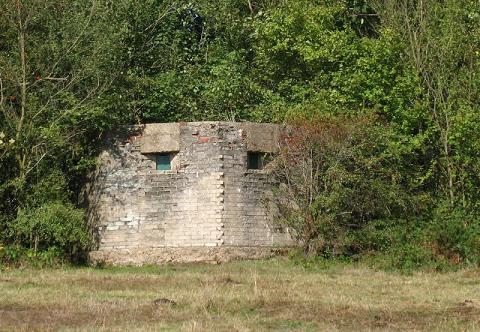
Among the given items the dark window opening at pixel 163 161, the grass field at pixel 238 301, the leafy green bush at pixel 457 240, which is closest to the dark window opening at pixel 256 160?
the dark window opening at pixel 163 161

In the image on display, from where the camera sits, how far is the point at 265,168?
2608 cm

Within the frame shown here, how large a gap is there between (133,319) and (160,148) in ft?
37.8

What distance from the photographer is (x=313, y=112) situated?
2631 cm

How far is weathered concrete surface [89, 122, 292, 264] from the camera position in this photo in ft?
83.6

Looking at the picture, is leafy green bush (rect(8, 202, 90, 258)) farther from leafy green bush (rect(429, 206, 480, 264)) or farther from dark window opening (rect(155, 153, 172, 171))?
leafy green bush (rect(429, 206, 480, 264))

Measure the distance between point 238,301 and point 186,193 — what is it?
947cm

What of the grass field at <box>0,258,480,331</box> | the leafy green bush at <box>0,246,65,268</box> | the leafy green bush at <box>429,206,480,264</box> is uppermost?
the leafy green bush at <box>429,206,480,264</box>

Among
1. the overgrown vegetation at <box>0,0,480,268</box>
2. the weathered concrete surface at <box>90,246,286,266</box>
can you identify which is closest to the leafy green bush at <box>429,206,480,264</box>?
the overgrown vegetation at <box>0,0,480,268</box>

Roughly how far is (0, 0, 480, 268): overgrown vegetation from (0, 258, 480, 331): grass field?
297 centimetres

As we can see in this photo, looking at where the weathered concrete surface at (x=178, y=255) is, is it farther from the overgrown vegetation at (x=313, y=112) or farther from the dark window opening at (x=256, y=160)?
the dark window opening at (x=256, y=160)

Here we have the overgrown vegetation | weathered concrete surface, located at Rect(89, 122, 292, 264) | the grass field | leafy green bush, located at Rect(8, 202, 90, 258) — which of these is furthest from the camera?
weathered concrete surface, located at Rect(89, 122, 292, 264)

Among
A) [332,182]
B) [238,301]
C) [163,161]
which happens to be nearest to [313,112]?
[332,182]

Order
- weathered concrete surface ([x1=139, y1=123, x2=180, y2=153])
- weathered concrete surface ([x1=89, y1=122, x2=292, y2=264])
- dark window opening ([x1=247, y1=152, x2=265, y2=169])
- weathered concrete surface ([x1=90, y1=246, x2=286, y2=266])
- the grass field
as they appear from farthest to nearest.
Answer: dark window opening ([x1=247, y1=152, x2=265, y2=169]) → weathered concrete surface ([x1=139, y1=123, x2=180, y2=153]) → weathered concrete surface ([x1=89, y1=122, x2=292, y2=264]) → weathered concrete surface ([x1=90, y1=246, x2=286, y2=266]) → the grass field

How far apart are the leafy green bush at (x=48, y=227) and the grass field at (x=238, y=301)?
2390 mm
